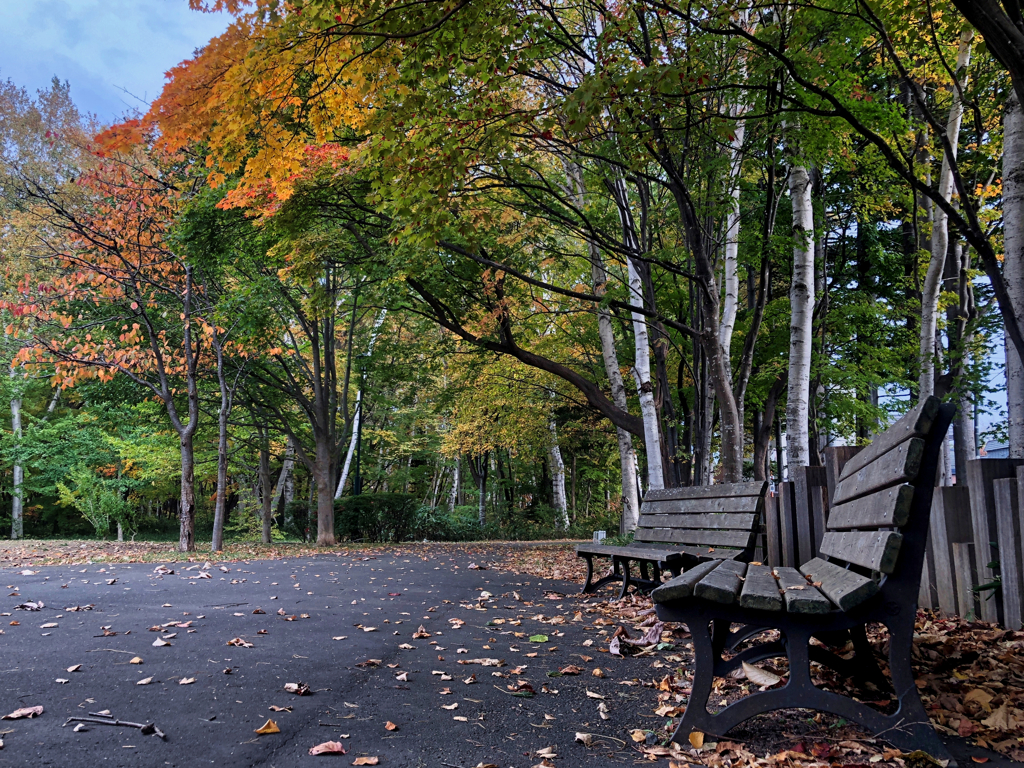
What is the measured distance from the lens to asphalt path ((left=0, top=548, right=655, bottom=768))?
253 centimetres

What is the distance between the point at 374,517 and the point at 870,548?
1721cm

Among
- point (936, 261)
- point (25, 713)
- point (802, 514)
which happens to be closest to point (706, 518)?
point (802, 514)

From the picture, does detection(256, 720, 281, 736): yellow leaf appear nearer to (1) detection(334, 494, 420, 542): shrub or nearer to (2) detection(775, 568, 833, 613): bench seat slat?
(2) detection(775, 568, 833, 613): bench seat slat

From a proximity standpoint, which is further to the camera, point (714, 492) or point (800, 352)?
point (800, 352)

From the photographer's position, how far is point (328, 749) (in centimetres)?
251

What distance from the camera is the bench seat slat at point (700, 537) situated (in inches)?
183

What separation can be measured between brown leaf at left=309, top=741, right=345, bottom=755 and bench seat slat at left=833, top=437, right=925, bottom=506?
234cm

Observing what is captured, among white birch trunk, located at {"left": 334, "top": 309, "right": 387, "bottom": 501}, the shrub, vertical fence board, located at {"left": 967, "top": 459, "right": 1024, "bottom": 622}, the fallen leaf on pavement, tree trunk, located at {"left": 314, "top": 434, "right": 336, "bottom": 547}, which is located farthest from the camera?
the shrub

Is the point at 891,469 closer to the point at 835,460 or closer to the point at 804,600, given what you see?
the point at 804,600

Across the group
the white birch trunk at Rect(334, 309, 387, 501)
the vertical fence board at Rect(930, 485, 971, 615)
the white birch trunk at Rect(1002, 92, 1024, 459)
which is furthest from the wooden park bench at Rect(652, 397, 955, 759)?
the white birch trunk at Rect(334, 309, 387, 501)

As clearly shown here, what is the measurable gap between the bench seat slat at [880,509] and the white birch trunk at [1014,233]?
240cm

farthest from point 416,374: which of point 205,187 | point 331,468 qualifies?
point 205,187

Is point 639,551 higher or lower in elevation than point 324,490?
lower

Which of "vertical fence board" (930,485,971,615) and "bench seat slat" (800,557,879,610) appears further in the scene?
"vertical fence board" (930,485,971,615)
